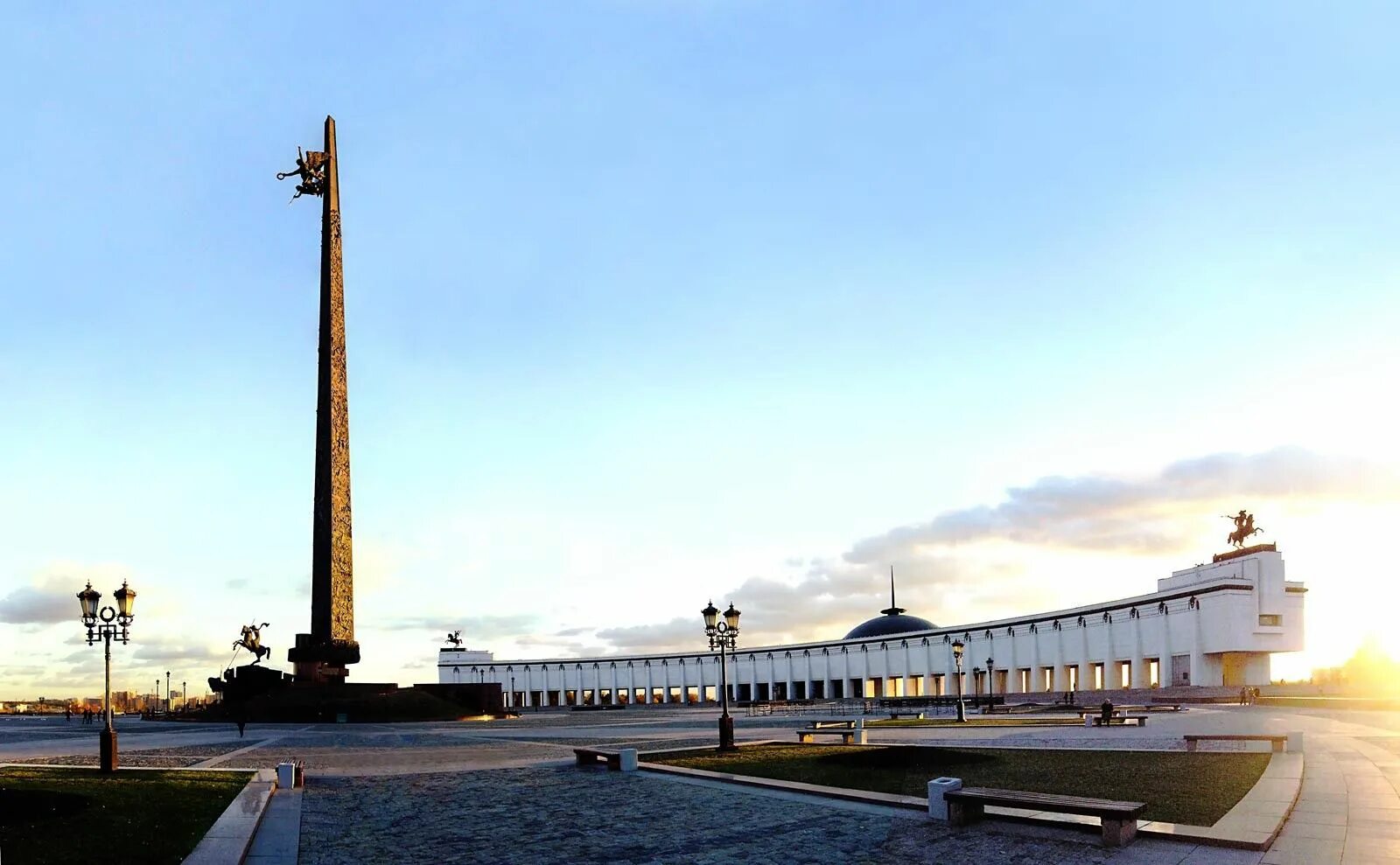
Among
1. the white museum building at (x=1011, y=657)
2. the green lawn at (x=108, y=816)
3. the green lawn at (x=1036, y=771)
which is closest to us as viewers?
the green lawn at (x=108, y=816)

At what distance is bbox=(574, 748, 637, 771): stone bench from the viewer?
22578 millimetres

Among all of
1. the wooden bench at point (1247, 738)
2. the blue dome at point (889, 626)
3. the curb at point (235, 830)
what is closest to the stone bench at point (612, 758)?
the curb at point (235, 830)

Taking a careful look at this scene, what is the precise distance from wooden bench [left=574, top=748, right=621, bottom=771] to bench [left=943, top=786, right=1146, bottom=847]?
10.1 meters

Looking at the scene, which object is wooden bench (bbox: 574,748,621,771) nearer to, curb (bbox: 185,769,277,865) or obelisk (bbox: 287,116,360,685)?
curb (bbox: 185,769,277,865)

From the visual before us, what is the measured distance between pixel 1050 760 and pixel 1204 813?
8.69 meters

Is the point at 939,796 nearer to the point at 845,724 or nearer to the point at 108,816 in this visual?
the point at 108,816

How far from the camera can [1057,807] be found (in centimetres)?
1314

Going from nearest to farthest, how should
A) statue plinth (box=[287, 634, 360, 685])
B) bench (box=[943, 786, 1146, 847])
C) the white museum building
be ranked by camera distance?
bench (box=[943, 786, 1146, 847]) → statue plinth (box=[287, 634, 360, 685]) → the white museum building

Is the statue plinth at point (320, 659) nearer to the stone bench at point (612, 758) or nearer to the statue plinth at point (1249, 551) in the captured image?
the stone bench at point (612, 758)

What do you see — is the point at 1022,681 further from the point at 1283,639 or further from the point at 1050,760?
the point at 1050,760

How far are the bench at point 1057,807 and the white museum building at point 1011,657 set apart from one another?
5923cm

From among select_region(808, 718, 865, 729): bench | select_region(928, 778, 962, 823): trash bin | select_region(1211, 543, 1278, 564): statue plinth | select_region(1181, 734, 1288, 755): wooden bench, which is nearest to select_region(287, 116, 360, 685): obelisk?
select_region(808, 718, 865, 729): bench

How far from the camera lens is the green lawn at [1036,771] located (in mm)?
16281

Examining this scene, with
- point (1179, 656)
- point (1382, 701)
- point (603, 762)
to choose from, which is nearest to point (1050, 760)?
point (603, 762)
